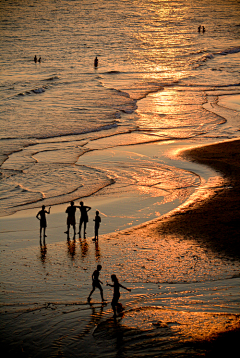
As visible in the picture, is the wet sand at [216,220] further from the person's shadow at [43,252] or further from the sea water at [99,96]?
the person's shadow at [43,252]

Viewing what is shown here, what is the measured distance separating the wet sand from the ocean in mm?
544

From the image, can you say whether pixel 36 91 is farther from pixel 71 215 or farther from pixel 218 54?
pixel 218 54

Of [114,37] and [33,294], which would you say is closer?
[33,294]

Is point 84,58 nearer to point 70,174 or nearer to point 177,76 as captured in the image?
point 177,76

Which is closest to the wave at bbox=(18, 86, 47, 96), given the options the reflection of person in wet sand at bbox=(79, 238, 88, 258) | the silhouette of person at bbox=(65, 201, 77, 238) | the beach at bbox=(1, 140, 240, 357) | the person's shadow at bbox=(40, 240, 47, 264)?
the beach at bbox=(1, 140, 240, 357)

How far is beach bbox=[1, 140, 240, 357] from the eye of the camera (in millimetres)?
7016

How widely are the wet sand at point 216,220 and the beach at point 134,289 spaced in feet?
0.11

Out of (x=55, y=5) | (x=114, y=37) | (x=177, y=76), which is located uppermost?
(x=55, y=5)

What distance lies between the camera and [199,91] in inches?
1420

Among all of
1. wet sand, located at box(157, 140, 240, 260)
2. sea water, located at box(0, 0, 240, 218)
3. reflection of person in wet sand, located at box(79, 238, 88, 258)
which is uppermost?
sea water, located at box(0, 0, 240, 218)

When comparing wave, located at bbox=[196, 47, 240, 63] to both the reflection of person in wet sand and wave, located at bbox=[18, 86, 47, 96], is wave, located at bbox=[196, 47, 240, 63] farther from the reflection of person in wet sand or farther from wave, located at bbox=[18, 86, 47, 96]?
the reflection of person in wet sand

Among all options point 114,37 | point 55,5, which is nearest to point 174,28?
point 114,37

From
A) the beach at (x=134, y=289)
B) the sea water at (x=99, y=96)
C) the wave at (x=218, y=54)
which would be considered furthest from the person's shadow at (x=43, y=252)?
the wave at (x=218, y=54)

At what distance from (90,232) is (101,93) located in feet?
78.8
